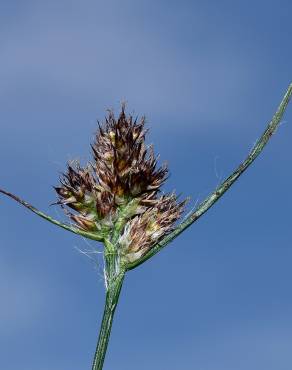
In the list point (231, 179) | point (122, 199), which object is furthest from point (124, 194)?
point (231, 179)

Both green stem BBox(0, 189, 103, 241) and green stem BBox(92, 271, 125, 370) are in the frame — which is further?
green stem BBox(0, 189, 103, 241)

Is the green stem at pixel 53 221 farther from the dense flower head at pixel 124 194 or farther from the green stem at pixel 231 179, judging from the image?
the green stem at pixel 231 179

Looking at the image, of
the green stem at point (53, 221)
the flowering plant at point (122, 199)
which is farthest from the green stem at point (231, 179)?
the green stem at point (53, 221)

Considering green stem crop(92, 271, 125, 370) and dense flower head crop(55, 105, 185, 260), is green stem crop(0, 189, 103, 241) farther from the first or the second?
green stem crop(92, 271, 125, 370)

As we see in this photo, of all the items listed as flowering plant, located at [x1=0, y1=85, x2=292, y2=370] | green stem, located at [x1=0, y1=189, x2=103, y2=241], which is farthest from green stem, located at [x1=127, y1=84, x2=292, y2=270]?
green stem, located at [x1=0, y1=189, x2=103, y2=241]

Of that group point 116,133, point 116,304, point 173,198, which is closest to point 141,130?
point 116,133

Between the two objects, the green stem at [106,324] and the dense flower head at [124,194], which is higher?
the dense flower head at [124,194]

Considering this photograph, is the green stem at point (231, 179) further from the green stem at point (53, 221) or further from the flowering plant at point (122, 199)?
the green stem at point (53, 221)

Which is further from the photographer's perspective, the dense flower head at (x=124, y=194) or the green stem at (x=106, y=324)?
the dense flower head at (x=124, y=194)
